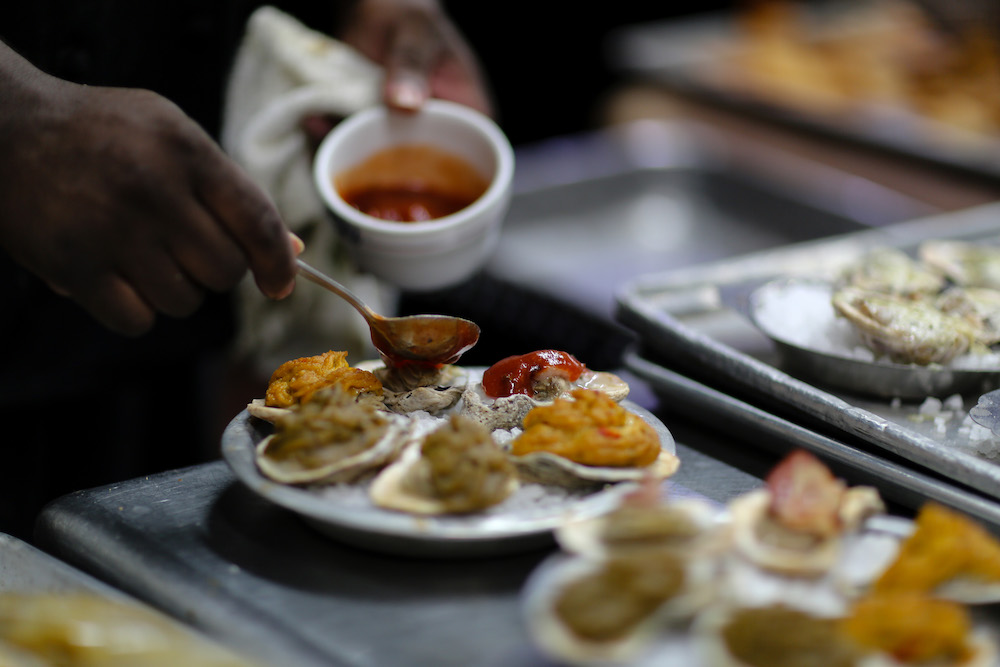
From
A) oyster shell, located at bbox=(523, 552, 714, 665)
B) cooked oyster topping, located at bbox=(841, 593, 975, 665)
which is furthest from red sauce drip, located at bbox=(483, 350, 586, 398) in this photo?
cooked oyster topping, located at bbox=(841, 593, 975, 665)

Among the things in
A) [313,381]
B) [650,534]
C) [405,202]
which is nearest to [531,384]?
[313,381]

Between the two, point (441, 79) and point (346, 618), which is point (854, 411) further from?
point (441, 79)

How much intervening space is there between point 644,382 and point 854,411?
0.35 m

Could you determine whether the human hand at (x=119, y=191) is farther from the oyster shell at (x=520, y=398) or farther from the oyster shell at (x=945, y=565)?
the oyster shell at (x=945, y=565)

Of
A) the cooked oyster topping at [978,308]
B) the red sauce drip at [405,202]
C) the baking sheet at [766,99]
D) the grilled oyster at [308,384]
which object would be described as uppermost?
the cooked oyster topping at [978,308]

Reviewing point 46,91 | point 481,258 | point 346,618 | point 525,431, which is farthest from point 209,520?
point 481,258

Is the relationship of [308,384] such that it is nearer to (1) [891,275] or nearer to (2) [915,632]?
(2) [915,632]

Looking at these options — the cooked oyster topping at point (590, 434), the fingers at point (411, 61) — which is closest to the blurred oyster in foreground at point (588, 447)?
the cooked oyster topping at point (590, 434)

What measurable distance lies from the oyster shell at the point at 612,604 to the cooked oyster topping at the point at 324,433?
0.84 feet

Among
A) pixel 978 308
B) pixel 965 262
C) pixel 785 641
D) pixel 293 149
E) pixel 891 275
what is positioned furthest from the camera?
pixel 293 149

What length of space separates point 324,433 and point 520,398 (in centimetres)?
24

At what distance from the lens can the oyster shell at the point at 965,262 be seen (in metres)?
1.55

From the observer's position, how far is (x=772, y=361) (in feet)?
4.67

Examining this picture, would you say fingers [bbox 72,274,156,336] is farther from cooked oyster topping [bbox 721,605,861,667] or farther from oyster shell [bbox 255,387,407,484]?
cooked oyster topping [bbox 721,605,861,667]
